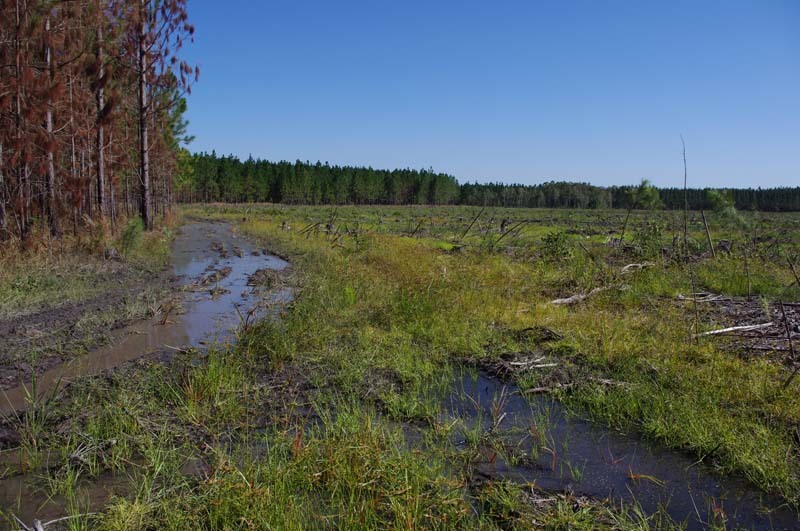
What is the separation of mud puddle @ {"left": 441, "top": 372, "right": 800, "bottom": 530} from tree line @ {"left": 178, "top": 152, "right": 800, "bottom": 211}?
6351 cm

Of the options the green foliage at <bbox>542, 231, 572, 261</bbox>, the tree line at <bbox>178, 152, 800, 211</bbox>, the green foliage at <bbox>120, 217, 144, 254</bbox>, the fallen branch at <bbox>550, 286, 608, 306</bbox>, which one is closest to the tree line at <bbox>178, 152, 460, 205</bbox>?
the tree line at <bbox>178, 152, 800, 211</bbox>

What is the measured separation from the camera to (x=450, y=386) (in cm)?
540

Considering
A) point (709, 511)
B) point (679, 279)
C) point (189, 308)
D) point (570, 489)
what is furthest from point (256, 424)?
point (679, 279)

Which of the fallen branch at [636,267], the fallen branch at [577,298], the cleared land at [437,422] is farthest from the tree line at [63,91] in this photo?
the fallen branch at [636,267]

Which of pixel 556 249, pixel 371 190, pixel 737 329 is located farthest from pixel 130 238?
pixel 371 190

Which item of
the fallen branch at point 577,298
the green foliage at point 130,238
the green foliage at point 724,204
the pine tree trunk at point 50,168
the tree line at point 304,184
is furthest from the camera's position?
the tree line at point 304,184

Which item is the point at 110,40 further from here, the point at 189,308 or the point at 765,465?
the point at 765,465

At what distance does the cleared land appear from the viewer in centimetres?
313

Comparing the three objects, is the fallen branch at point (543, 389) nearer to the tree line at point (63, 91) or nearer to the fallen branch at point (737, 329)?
the fallen branch at point (737, 329)

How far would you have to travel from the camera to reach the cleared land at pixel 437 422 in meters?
3.13

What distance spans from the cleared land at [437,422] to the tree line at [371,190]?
61258 millimetres

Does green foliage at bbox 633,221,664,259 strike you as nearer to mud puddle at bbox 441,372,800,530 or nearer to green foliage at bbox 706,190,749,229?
green foliage at bbox 706,190,749,229

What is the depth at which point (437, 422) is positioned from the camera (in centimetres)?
432

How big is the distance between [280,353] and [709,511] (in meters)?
4.37
